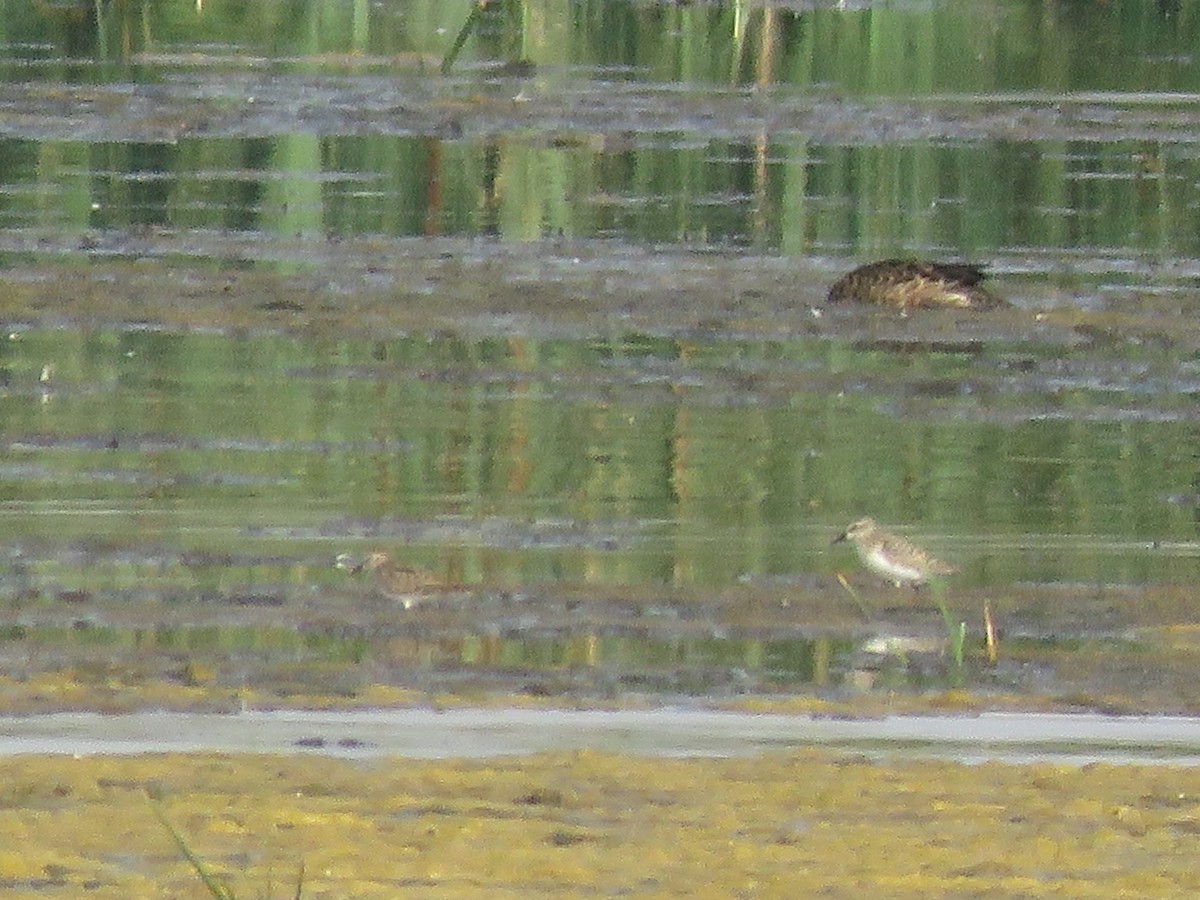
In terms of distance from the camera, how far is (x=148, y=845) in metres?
6.00

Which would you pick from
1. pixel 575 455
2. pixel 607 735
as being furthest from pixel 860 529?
pixel 575 455

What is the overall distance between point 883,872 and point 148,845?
46.5 inches

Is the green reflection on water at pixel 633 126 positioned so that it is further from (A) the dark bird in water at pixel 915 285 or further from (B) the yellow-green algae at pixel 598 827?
(B) the yellow-green algae at pixel 598 827

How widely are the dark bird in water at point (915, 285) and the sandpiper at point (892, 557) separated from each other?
462 cm

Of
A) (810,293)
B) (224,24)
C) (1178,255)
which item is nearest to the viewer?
(810,293)

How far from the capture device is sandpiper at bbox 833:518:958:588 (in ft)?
27.1

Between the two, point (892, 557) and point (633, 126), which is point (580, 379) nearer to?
point (892, 557)

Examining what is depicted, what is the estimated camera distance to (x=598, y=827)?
620 centimetres

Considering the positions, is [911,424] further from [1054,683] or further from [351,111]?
[351,111]

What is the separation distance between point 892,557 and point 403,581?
109cm

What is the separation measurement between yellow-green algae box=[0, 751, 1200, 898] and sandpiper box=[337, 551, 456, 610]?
4.77 ft

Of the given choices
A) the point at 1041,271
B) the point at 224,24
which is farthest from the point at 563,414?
the point at 224,24

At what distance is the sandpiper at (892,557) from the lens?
827cm

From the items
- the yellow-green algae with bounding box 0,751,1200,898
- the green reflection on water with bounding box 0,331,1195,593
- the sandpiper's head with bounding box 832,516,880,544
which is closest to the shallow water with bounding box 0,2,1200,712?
the green reflection on water with bounding box 0,331,1195,593
